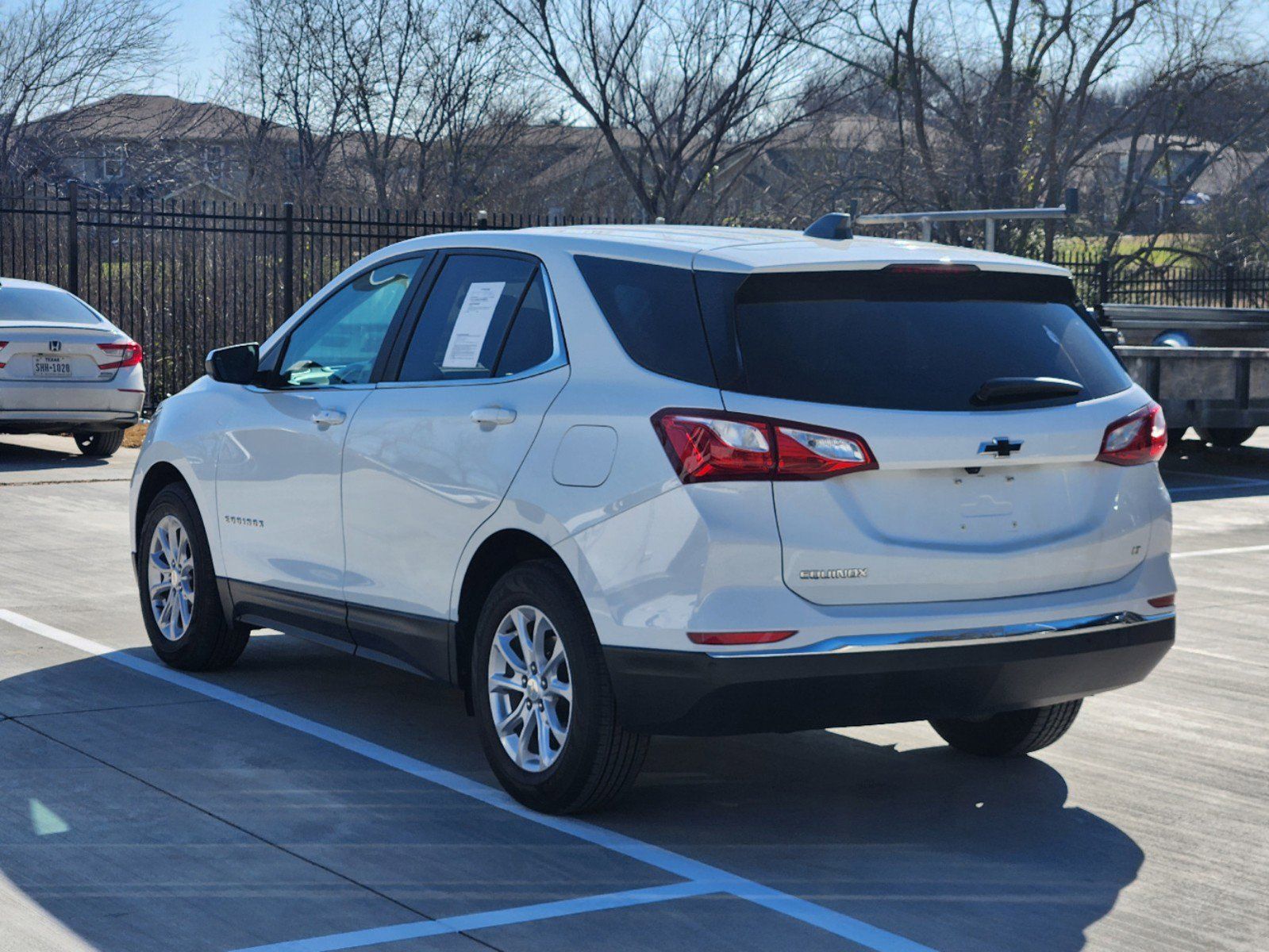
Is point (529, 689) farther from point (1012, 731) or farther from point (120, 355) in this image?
point (120, 355)

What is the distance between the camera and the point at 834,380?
4719 mm

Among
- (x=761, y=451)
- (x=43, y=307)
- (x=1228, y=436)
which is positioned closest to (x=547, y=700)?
(x=761, y=451)

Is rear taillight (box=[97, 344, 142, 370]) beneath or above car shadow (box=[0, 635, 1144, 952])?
above

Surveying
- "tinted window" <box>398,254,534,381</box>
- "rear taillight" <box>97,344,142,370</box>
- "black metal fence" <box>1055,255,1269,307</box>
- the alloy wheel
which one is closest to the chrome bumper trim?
"tinted window" <box>398,254,534,381</box>

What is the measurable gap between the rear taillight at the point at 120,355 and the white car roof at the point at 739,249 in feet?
34.0

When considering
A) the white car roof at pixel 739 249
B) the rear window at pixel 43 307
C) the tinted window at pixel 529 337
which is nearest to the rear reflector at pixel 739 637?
the white car roof at pixel 739 249

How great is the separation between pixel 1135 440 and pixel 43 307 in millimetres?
12591

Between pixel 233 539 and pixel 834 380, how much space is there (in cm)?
298

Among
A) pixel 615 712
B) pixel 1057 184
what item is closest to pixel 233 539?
pixel 615 712

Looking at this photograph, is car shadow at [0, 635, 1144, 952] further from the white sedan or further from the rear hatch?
the white sedan

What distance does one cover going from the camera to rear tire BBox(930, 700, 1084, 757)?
5.79 metres

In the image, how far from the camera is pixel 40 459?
16.1 meters

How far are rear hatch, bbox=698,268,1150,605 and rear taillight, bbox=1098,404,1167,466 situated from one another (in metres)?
0.03

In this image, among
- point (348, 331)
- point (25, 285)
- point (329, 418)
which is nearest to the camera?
point (329, 418)
